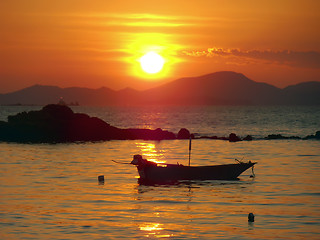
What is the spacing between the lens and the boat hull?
43.7 m

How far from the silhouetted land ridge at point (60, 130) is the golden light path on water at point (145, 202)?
2715 cm

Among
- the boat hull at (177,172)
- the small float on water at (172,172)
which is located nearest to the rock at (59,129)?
the small float on water at (172,172)

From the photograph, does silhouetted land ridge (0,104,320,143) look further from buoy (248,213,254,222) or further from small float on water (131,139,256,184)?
buoy (248,213,254,222)

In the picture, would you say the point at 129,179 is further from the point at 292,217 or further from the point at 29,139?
the point at 29,139

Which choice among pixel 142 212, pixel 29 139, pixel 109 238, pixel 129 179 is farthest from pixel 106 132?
pixel 109 238

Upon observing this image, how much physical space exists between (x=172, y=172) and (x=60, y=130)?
5094 centimetres

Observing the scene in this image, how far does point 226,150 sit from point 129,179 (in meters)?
32.0

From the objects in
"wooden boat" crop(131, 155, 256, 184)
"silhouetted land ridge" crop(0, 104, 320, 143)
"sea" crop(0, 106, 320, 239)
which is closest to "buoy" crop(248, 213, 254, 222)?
"sea" crop(0, 106, 320, 239)

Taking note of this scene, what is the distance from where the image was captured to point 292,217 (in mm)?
29234

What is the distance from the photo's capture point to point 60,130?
91.6m

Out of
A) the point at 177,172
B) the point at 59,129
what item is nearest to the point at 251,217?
the point at 177,172

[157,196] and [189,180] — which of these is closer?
[157,196]

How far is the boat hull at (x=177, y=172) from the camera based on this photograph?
143ft

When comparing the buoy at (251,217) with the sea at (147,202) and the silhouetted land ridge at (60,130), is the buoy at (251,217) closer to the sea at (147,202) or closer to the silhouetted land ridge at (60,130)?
the sea at (147,202)
